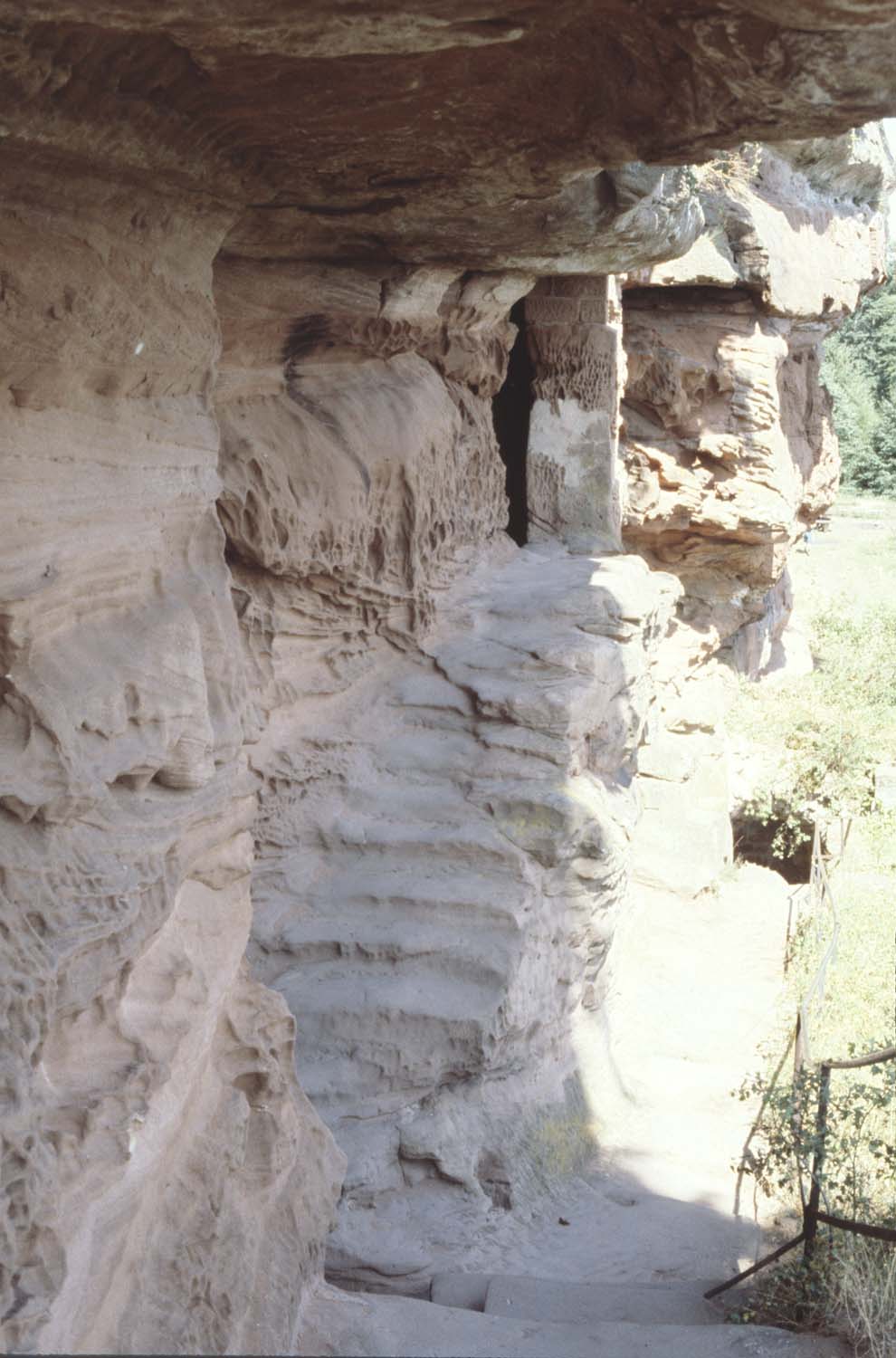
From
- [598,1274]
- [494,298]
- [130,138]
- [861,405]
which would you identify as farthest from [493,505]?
[861,405]

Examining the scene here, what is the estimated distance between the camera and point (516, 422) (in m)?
9.57

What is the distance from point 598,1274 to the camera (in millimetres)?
5352

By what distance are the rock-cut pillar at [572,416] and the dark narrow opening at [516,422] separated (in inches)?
5.2

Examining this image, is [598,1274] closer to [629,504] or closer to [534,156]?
[534,156]

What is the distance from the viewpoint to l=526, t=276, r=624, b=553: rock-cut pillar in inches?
352

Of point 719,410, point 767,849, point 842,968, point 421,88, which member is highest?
point 421,88

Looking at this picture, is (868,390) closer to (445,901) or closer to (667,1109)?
(667,1109)

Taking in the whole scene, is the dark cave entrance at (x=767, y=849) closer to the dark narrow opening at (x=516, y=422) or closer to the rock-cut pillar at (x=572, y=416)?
the rock-cut pillar at (x=572, y=416)

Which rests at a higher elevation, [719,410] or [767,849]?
[719,410]

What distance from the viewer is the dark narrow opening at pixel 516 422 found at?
920cm

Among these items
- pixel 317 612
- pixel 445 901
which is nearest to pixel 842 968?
pixel 445 901

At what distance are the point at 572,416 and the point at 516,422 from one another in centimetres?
63

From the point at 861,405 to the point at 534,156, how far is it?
28.8m

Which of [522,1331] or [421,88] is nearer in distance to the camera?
[421,88]
